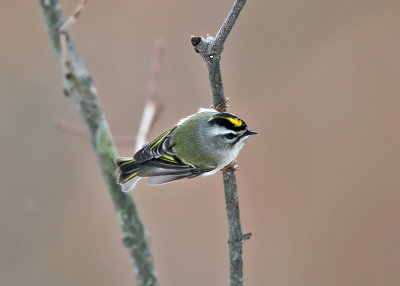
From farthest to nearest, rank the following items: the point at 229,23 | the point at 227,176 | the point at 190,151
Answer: the point at 190,151, the point at 227,176, the point at 229,23

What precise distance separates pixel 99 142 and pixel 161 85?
5.35 ft

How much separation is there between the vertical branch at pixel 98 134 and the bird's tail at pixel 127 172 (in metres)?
0.02

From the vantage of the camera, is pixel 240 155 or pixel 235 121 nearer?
pixel 235 121

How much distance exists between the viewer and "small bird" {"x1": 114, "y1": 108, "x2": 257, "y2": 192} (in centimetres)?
153

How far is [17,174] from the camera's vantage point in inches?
114

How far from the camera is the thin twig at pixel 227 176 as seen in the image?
1036 millimetres

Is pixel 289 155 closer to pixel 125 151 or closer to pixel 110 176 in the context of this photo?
pixel 125 151

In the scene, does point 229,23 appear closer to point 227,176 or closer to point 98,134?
point 227,176

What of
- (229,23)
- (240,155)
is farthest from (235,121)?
(240,155)

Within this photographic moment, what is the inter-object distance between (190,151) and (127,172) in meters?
0.24

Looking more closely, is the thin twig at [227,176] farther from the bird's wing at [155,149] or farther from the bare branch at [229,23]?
the bird's wing at [155,149]

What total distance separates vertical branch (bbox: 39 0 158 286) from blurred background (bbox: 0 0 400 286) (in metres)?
1.42

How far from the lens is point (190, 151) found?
1.67 m

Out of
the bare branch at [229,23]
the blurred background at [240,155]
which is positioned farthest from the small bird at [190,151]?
the blurred background at [240,155]
